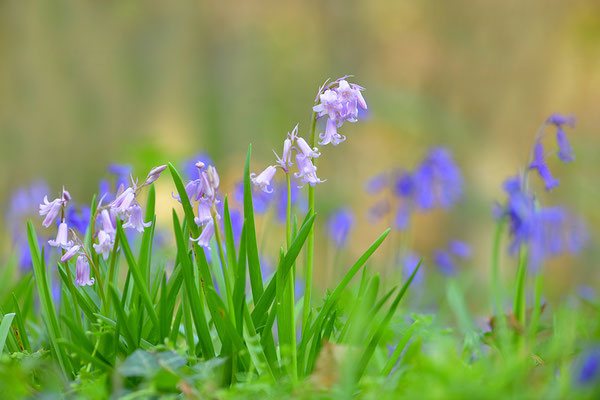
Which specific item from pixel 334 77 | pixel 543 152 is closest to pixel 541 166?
pixel 543 152

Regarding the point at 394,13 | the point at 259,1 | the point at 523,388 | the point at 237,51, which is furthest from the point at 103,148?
the point at 523,388

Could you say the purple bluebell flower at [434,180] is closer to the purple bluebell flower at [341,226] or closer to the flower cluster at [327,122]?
the purple bluebell flower at [341,226]

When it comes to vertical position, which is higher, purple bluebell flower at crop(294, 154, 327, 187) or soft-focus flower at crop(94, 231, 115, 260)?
purple bluebell flower at crop(294, 154, 327, 187)

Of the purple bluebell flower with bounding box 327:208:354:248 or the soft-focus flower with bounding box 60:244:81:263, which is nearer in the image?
the soft-focus flower with bounding box 60:244:81:263

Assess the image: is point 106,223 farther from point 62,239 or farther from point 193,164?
point 193,164

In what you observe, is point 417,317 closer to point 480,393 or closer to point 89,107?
point 480,393

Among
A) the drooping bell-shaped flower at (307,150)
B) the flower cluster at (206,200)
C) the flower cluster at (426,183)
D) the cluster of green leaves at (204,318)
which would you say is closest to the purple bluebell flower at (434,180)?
the flower cluster at (426,183)

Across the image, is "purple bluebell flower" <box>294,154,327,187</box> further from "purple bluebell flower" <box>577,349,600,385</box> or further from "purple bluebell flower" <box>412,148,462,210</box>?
"purple bluebell flower" <box>412,148,462,210</box>

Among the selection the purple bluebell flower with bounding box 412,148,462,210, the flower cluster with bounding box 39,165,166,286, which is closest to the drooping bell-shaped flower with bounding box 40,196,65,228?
the flower cluster with bounding box 39,165,166,286

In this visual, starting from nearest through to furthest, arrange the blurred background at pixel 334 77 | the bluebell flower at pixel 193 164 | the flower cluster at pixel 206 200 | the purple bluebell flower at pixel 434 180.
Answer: the flower cluster at pixel 206 200
the bluebell flower at pixel 193 164
the purple bluebell flower at pixel 434 180
the blurred background at pixel 334 77
